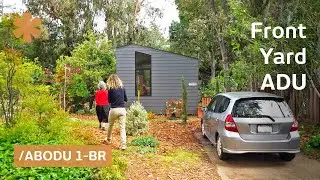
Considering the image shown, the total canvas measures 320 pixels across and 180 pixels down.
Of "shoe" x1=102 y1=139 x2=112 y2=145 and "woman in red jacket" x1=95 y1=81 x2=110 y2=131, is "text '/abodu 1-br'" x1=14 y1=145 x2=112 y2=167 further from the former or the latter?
"woman in red jacket" x1=95 y1=81 x2=110 y2=131

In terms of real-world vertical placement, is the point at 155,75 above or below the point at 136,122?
above

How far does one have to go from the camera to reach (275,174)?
24.5ft

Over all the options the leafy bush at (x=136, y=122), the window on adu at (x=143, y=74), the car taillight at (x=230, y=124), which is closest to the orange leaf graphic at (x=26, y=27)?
the car taillight at (x=230, y=124)

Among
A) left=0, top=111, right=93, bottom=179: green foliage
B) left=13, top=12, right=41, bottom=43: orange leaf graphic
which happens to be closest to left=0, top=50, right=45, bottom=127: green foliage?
left=0, top=111, right=93, bottom=179: green foliage

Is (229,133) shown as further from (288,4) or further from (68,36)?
(68,36)

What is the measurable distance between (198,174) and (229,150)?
1.11m

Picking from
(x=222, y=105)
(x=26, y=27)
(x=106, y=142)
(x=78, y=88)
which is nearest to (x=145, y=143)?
(x=106, y=142)

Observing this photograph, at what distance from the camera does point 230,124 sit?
26.8 feet

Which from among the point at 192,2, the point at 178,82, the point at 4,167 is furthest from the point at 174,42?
the point at 4,167

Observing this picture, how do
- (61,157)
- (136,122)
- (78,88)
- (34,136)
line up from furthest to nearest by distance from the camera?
(78,88) → (136,122) → (34,136) → (61,157)

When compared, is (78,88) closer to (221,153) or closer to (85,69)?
(85,69)

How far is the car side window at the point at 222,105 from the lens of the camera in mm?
8886

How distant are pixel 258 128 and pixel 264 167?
2.72 feet

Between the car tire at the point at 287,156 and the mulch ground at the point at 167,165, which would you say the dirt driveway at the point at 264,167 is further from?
the mulch ground at the point at 167,165
